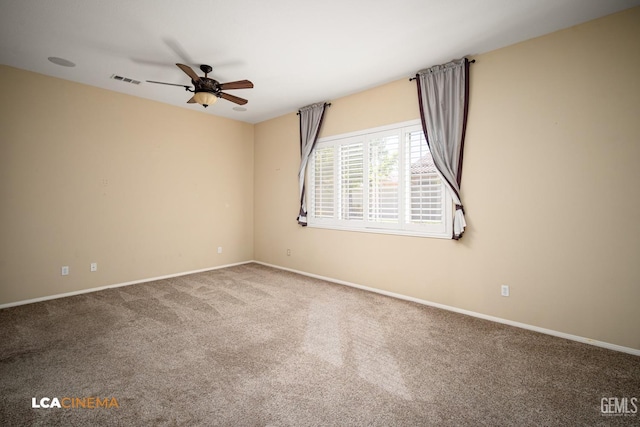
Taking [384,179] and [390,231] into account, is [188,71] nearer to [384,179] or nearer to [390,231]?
[384,179]

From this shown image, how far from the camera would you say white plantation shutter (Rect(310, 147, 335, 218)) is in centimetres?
476

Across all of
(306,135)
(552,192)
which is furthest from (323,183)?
(552,192)

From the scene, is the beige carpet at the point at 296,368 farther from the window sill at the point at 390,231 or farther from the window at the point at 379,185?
the window at the point at 379,185

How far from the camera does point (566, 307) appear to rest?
274 cm

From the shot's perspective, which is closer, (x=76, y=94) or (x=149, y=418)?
(x=149, y=418)

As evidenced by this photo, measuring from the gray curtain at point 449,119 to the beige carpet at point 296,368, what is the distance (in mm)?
1386

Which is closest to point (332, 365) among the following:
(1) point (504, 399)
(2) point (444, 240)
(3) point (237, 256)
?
(1) point (504, 399)

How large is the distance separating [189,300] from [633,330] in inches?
189

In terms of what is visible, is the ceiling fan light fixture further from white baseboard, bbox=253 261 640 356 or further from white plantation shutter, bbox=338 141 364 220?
white baseboard, bbox=253 261 640 356

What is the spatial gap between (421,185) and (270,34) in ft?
8.28

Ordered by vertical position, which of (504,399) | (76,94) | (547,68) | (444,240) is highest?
(76,94)

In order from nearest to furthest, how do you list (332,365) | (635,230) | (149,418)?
(149,418), (332,365), (635,230)

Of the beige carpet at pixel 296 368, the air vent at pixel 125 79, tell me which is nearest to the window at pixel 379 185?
the beige carpet at pixel 296 368

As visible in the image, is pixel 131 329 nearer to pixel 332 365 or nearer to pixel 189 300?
pixel 189 300
